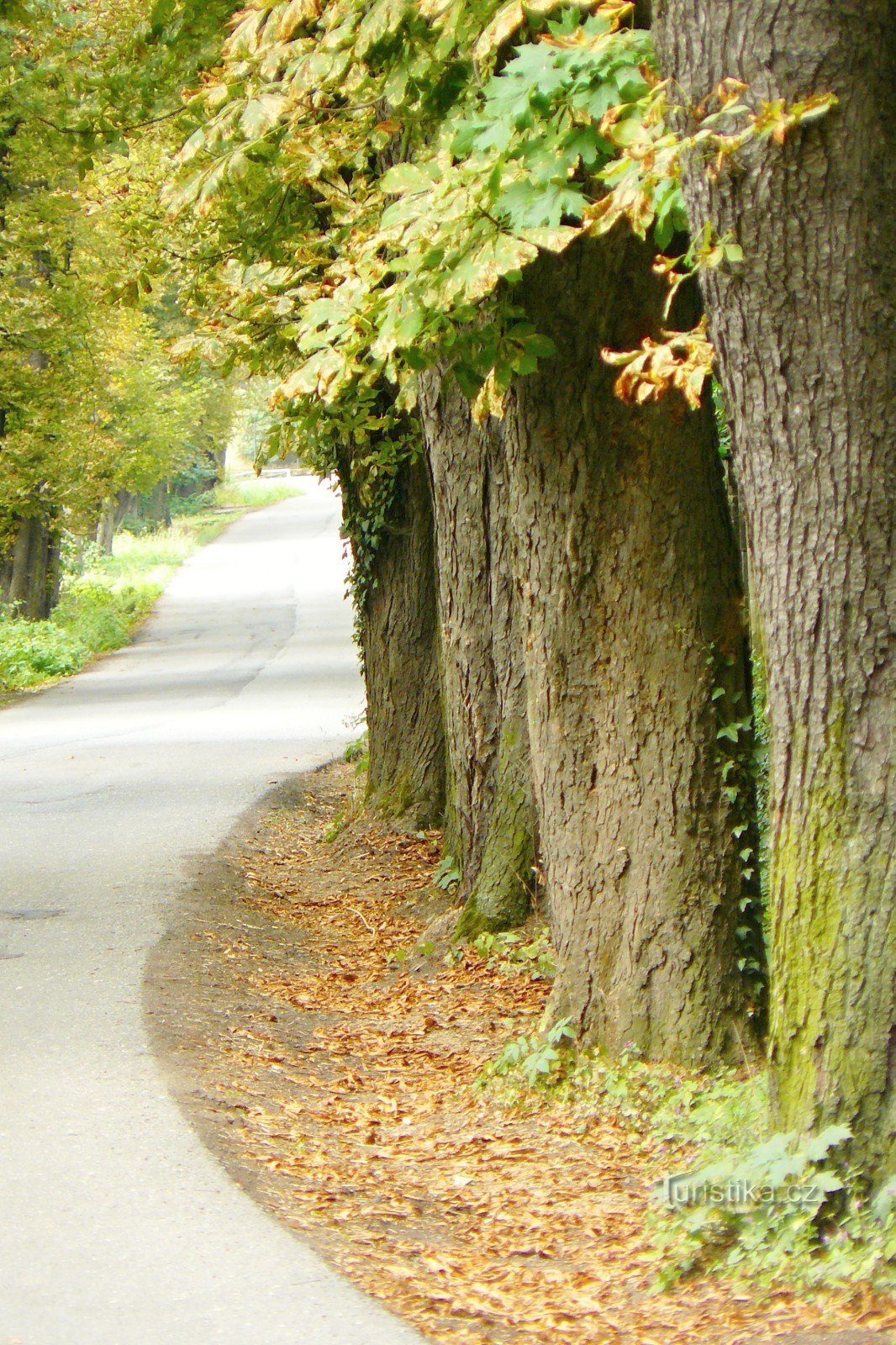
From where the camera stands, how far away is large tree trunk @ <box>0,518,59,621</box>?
97.7ft

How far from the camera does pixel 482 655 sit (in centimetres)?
913

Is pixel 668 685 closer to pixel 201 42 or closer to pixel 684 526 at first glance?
pixel 684 526

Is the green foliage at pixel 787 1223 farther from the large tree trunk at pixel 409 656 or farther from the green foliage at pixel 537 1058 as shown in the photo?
the large tree trunk at pixel 409 656

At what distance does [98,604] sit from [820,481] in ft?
107

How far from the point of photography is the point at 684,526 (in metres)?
6.29

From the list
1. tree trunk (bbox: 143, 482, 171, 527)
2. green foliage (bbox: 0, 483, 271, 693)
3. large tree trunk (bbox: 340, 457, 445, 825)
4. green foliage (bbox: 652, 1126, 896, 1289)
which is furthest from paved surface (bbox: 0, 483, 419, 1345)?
tree trunk (bbox: 143, 482, 171, 527)

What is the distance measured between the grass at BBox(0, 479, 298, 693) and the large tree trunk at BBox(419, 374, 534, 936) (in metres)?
18.0

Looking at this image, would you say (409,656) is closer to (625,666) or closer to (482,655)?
(482,655)

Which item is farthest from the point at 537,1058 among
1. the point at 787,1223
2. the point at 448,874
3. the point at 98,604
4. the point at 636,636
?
the point at 98,604

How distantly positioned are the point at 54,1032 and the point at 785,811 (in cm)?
410

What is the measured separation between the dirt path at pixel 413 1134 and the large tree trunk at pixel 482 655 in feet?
1.87

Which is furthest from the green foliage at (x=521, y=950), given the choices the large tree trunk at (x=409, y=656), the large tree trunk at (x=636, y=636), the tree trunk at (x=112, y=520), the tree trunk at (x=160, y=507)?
the tree trunk at (x=160, y=507)

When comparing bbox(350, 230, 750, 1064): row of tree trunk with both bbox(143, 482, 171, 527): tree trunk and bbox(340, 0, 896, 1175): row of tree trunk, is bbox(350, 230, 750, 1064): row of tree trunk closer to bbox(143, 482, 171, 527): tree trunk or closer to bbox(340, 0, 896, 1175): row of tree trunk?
bbox(340, 0, 896, 1175): row of tree trunk

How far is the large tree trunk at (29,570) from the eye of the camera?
2978 cm
